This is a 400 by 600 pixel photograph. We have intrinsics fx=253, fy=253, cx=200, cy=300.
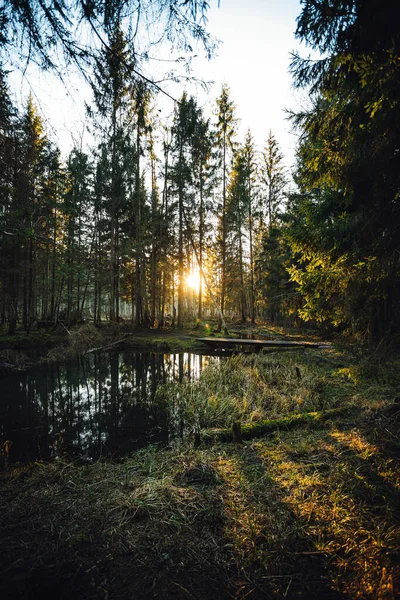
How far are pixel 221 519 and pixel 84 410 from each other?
5360mm

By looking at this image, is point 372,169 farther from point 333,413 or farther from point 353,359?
point 333,413

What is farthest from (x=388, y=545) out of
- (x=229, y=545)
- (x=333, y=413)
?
(x=333, y=413)

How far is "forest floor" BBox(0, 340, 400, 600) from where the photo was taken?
5.95 ft

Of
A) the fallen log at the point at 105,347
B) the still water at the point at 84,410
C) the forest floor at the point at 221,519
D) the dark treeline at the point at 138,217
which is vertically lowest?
the still water at the point at 84,410

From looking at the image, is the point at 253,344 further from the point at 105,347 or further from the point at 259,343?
the point at 105,347

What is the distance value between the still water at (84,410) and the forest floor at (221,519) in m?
0.79

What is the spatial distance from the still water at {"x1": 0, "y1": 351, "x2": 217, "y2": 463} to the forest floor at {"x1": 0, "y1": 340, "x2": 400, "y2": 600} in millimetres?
786

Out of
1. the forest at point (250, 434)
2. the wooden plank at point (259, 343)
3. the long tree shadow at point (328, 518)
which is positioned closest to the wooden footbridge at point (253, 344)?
the wooden plank at point (259, 343)

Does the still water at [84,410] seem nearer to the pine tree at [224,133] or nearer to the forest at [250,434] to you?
the forest at [250,434]

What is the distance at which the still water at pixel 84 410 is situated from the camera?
15.3ft

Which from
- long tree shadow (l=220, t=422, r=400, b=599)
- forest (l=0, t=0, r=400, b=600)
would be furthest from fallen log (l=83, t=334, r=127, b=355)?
long tree shadow (l=220, t=422, r=400, b=599)

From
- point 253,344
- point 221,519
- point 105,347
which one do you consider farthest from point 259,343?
point 221,519

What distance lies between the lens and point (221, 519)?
2453 mm

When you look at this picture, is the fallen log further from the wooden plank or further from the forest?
the forest
